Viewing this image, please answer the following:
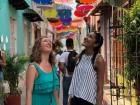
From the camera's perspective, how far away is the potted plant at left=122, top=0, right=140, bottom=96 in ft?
24.5

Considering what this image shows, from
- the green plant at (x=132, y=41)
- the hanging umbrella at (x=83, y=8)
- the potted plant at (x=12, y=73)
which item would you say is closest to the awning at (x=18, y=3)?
the hanging umbrella at (x=83, y=8)

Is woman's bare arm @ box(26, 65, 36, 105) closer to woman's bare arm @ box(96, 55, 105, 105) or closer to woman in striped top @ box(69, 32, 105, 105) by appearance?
woman in striped top @ box(69, 32, 105, 105)

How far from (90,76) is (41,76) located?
35.9 inches

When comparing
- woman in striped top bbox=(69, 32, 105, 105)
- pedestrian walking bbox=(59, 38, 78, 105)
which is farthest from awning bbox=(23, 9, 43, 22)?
woman in striped top bbox=(69, 32, 105, 105)

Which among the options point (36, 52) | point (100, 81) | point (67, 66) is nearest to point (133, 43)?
point (100, 81)

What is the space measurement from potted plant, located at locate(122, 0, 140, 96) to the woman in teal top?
6.39 ft

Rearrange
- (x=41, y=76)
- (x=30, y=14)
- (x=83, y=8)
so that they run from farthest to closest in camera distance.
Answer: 1. (x=30, y=14)
2. (x=83, y=8)
3. (x=41, y=76)

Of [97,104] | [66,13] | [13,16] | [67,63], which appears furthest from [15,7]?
[97,104]

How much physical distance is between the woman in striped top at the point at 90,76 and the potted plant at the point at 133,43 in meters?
1.03

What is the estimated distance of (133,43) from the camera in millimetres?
7535

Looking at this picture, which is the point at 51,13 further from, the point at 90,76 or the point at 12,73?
the point at 90,76

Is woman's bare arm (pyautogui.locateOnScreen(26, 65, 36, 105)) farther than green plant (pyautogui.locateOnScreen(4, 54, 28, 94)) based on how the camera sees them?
No

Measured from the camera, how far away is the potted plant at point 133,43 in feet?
24.5

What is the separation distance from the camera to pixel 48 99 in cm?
591
